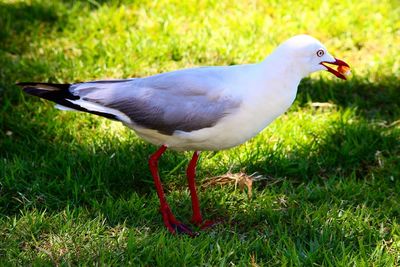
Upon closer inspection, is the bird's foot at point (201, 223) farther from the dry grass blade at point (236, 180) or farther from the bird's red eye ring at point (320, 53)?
the bird's red eye ring at point (320, 53)

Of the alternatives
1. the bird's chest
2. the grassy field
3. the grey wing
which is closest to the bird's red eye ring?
the bird's chest

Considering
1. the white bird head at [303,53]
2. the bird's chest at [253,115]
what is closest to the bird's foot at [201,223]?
the bird's chest at [253,115]

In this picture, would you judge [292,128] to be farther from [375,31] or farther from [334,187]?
[375,31]

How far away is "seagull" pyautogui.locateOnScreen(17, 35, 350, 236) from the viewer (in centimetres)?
383

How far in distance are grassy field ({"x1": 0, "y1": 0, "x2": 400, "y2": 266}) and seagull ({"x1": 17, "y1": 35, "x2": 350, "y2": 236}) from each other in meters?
0.37

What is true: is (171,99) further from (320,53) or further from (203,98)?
(320,53)

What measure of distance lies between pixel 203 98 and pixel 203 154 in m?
0.96

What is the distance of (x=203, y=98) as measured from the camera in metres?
3.89

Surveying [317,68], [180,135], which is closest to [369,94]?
[317,68]

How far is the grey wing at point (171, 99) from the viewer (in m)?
3.86

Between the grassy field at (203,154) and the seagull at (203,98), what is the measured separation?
37cm

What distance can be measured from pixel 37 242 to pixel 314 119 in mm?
2306

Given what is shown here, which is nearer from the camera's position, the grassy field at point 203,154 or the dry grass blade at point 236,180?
the grassy field at point 203,154

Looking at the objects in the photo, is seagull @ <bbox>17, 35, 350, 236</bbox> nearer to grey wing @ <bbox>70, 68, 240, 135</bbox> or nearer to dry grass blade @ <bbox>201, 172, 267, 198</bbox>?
grey wing @ <bbox>70, 68, 240, 135</bbox>
